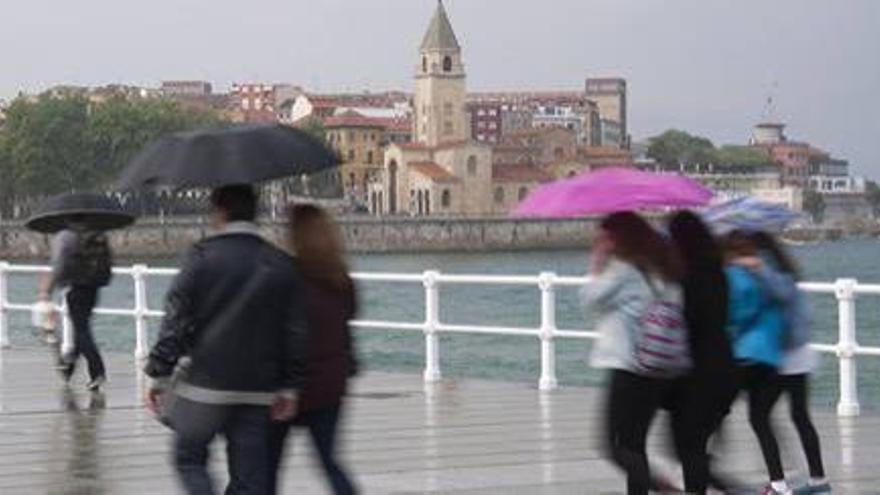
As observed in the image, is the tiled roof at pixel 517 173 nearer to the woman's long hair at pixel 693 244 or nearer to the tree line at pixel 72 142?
the tree line at pixel 72 142

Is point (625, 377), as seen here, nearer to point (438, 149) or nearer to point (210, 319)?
point (210, 319)

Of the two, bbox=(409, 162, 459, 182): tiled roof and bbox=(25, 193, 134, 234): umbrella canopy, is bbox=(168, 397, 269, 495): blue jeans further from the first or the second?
bbox=(409, 162, 459, 182): tiled roof

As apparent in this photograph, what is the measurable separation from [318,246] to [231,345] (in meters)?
1.11

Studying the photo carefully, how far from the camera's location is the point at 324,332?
8930 millimetres

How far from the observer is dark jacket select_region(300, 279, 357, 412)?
8891 millimetres

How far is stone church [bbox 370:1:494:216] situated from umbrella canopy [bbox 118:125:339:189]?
16501 cm

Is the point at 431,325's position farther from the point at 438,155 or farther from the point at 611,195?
the point at 438,155

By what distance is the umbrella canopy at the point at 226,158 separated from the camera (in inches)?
312

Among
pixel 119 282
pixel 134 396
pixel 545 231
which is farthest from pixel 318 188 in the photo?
pixel 134 396

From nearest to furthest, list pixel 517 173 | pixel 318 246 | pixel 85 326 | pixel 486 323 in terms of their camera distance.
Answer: pixel 318 246
pixel 85 326
pixel 486 323
pixel 517 173

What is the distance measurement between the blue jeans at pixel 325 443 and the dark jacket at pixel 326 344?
5 centimetres

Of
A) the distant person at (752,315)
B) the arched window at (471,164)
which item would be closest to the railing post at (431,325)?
the distant person at (752,315)

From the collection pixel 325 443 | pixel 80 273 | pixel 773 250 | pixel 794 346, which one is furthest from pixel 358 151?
pixel 325 443

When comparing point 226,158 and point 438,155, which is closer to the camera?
point 226,158
